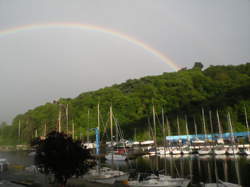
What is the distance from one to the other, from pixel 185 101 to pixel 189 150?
57968 mm

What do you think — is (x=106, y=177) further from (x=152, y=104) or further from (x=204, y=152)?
(x=152, y=104)

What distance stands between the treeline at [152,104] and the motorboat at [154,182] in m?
71.8

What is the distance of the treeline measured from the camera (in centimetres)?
10088

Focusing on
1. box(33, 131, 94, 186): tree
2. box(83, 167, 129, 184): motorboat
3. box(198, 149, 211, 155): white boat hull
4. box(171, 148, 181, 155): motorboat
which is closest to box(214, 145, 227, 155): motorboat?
box(198, 149, 211, 155): white boat hull

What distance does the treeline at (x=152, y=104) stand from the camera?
101 meters

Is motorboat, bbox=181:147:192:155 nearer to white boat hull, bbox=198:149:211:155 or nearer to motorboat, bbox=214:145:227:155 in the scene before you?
white boat hull, bbox=198:149:211:155

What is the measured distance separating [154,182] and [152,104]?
315 feet

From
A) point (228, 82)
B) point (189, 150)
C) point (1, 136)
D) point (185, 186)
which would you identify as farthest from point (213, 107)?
point (1, 136)

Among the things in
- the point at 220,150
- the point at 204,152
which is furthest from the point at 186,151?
the point at 220,150

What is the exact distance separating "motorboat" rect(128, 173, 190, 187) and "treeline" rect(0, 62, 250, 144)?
7182 cm

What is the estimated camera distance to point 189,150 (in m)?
63.3

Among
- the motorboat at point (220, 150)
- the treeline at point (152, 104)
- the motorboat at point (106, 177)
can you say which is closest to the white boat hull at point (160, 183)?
the motorboat at point (106, 177)

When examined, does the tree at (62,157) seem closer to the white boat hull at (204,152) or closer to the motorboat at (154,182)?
the motorboat at (154,182)

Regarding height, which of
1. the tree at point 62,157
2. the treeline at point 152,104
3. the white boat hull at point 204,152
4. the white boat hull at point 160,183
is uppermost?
the treeline at point 152,104
